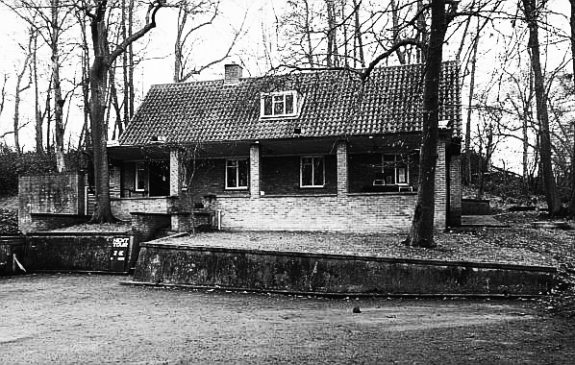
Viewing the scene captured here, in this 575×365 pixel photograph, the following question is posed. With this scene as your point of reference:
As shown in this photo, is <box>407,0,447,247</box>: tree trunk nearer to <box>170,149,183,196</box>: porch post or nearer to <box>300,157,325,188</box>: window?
<box>300,157,325,188</box>: window

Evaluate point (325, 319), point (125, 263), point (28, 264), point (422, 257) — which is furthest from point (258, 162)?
point (325, 319)

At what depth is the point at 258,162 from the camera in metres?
23.1

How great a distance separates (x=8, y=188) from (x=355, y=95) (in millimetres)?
21232

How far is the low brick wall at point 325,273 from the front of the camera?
11711mm

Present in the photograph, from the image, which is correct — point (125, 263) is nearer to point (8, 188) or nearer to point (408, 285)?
point (408, 285)

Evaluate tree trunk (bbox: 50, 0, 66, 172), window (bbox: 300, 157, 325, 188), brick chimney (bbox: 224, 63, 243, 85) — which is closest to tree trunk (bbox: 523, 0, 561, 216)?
window (bbox: 300, 157, 325, 188)

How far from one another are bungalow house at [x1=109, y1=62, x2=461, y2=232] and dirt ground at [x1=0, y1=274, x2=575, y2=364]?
829 cm

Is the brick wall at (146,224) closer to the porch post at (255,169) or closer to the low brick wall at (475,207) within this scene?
the porch post at (255,169)

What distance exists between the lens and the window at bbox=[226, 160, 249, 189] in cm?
2572

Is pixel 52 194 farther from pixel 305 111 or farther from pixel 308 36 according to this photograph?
pixel 308 36

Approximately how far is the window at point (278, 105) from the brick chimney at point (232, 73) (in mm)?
3466

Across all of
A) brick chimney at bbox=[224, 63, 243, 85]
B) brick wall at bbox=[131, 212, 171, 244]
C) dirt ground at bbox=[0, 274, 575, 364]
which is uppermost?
brick chimney at bbox=[224, 63, 243, 85]

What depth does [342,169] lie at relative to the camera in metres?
21.5

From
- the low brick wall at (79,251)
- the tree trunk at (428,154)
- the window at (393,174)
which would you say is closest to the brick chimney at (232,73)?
the window at (393,174)
